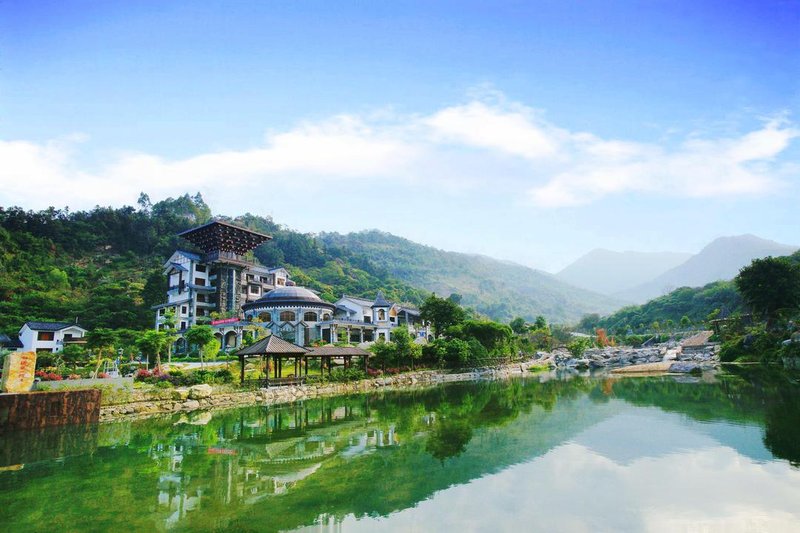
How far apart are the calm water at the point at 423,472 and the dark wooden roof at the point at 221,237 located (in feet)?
118

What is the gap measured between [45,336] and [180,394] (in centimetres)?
2383

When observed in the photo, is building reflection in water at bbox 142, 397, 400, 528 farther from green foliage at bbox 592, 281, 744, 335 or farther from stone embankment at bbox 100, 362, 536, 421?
green foliage at bbox 592, 281, 744, 335

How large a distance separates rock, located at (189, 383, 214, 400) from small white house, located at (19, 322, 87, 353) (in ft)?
66.8

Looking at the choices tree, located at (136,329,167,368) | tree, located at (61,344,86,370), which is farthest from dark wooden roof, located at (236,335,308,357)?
tree, located at (61,344,86,370)

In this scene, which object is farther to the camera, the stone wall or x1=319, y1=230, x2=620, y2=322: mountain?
x1=319, y1=230, x2=620, y2=322: mountain

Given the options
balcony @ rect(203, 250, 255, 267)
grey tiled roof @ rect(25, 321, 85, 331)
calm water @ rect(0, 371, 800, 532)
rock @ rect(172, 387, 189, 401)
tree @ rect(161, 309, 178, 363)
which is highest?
balcony @ rect(203, 250, 255, 267)

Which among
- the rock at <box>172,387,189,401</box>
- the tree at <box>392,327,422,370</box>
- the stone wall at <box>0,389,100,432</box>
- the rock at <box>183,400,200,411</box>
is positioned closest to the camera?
the stone wall at <box>0,389,100,432</box>

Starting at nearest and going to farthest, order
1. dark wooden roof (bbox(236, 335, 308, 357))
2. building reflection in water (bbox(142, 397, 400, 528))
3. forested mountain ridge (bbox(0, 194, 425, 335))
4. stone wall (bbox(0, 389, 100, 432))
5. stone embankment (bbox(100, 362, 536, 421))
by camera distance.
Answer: building reflection in water (bbox(142, 397, 400, 528)) → stone wall (bbox(0, 389, 100, 432)) → stone embankment (bbox(100, 362, 536, 421)) → dark wooden roof (bbox(236, 335, 308, 357)) → forested mountain ridge (bbox(0, 194, 425, 335))

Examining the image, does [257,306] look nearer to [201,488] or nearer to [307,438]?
[307,438]

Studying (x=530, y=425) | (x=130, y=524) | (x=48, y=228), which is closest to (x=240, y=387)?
(x=530, y=425)

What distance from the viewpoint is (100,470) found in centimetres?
1209

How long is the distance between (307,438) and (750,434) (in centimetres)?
1351

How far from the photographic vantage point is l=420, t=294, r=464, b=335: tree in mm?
49094

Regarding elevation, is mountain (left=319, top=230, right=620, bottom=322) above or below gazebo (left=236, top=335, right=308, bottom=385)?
above
